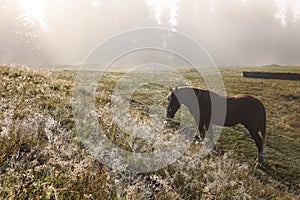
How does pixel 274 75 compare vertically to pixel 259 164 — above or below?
above

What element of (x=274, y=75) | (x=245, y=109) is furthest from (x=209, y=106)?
(x=274, y=75)

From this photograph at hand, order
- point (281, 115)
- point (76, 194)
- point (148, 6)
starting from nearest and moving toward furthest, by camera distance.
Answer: point (76, 194)
point (281, 115)
point (148, 6)

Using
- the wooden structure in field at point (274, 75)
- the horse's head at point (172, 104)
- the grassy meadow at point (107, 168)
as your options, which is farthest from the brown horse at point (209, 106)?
the wooden structure in field at point (274, 75)

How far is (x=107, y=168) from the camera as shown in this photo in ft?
18.3

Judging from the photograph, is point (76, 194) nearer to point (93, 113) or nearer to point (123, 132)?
point (123, 132)

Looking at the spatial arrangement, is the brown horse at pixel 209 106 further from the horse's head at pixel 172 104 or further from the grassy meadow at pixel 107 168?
the grassy meadow at pixel 107 168

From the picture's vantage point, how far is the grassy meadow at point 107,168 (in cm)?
436

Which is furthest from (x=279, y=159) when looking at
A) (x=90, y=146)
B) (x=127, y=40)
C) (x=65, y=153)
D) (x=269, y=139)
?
(x=127, y=40)

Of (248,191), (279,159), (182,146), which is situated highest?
(182,146)

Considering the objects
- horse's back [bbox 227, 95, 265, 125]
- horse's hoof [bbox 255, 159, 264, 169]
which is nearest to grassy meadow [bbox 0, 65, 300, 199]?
horse's hoof [bbox 255, 159, 264, 169]

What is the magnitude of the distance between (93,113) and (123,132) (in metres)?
1.13

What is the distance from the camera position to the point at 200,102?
12.5 m

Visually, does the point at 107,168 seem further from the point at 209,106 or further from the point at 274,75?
the point at 274,75

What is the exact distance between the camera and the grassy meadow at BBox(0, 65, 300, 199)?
14.3 feet
